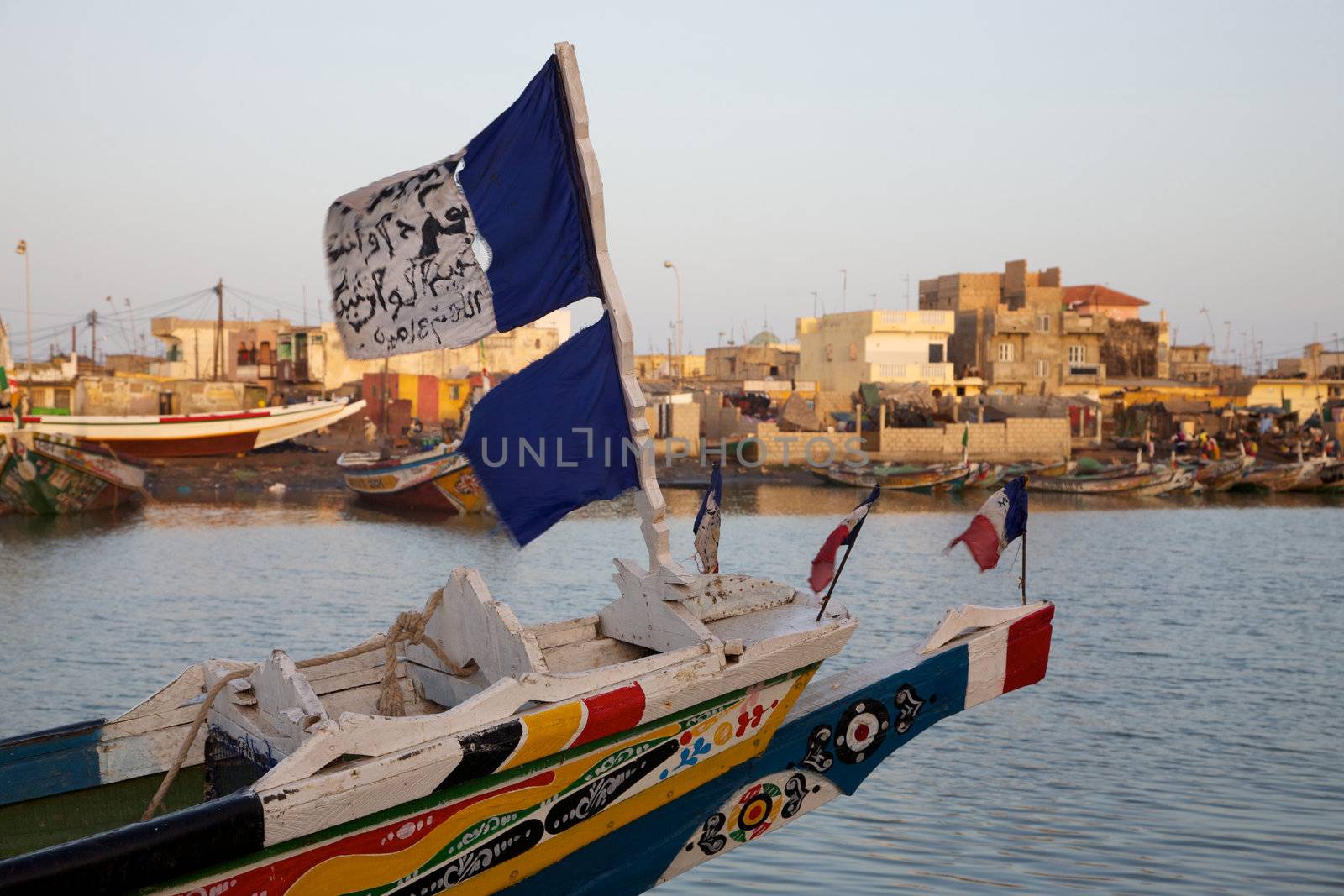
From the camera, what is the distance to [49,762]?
5117 millimetres

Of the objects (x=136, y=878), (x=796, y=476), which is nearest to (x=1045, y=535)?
(x=796, y=476)

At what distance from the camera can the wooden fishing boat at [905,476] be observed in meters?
42.2

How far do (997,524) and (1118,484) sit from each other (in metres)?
39.3

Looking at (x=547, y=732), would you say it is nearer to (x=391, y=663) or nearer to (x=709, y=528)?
(x=391, y=663)

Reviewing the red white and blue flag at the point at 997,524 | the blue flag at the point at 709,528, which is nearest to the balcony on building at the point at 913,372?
the red white and blue flag at the point at 997,524

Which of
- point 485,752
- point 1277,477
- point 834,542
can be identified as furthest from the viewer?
point 1277,477

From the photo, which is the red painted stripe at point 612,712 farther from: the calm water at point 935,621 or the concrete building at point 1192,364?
the concrete building at point 1192,364

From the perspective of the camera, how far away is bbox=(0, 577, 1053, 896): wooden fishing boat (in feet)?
13.2

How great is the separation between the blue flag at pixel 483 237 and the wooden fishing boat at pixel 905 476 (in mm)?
36077

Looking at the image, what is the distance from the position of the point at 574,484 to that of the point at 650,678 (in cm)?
138

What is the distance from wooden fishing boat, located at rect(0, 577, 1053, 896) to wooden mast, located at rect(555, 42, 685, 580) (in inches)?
9.2

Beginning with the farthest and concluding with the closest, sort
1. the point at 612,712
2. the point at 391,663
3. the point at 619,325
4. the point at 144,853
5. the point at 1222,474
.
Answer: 1. the point at 1222,474
2. the point at 619,325
3. the point at 391,663
4. the point at 612,712
5. the point at 144,853

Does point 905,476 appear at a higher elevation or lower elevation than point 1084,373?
lower

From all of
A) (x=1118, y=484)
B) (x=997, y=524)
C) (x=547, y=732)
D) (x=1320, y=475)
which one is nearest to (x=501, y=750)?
(x=547, y=732)
